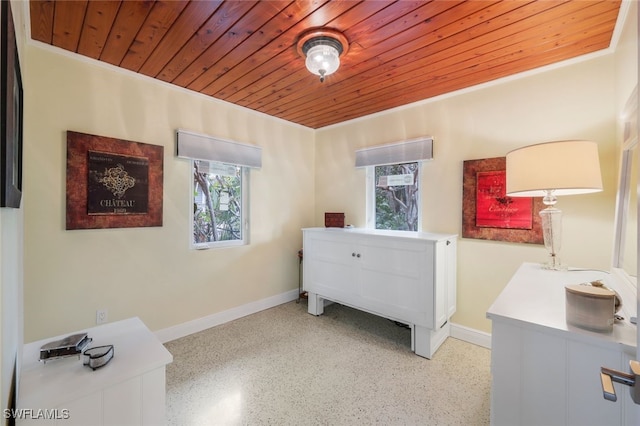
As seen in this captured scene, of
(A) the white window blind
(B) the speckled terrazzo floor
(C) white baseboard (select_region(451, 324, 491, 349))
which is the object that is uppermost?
(A) the white window blind

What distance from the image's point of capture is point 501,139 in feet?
7.74

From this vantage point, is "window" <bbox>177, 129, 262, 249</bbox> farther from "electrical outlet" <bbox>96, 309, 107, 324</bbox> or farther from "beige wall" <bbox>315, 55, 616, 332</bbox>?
"beige wall" <bbox>315, 55, 616, 332</bbox>

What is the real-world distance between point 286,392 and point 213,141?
237cm

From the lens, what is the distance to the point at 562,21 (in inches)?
64.0

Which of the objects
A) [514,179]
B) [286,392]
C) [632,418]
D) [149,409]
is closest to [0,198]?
[149,409]

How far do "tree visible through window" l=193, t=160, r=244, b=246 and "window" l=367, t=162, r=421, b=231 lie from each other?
5.24 feet

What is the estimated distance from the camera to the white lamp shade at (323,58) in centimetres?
181

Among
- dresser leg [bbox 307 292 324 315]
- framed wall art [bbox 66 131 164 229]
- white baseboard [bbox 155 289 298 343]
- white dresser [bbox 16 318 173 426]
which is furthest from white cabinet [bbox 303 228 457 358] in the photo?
white dresser [bbox 16 318 173 426]

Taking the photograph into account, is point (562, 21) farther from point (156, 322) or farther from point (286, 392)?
point (156, 322)

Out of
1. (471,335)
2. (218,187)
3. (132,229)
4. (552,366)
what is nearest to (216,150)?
(218,187)

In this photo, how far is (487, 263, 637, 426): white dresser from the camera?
2.82ft

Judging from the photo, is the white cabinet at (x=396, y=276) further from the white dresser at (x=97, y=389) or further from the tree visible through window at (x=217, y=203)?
the white dresser at (x=97, y=389)

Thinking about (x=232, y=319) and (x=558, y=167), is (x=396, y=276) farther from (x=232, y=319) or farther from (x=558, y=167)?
(x=232, y=319)

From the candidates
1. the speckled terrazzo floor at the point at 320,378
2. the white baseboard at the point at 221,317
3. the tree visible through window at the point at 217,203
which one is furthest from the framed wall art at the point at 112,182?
the speckled terrazzo floor at the point at 320,378
